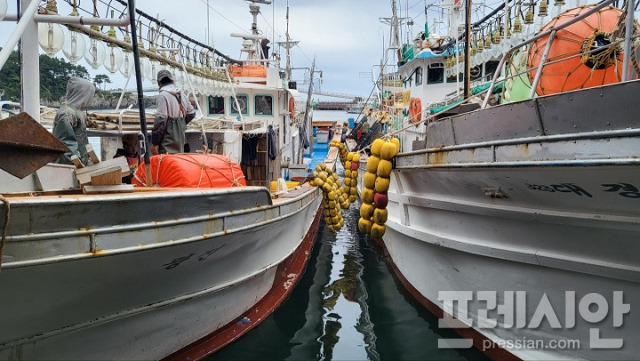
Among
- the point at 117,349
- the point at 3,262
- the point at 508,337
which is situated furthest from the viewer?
the point at 508,337

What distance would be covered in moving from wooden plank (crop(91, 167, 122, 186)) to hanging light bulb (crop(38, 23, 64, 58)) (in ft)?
5.25

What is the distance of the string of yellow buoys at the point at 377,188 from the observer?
6012 millimetres

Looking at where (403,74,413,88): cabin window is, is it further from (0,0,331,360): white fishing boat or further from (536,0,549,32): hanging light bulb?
(0,0,331,360): white fishing boat

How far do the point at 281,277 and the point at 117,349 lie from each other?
2985 millimetres

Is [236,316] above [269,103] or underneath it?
underneath

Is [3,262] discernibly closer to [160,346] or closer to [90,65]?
[160,346]

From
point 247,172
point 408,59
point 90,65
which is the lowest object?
point 247,172

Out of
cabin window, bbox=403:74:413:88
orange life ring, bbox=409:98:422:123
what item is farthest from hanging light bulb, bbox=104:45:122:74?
cabin window, bbox=403:74:413:88

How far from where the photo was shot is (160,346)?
4066 millimetres

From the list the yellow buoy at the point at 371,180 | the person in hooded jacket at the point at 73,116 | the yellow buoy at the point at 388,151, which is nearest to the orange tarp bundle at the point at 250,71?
the yellow buoy at the point at 371,180

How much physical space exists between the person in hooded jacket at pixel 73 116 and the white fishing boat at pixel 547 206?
11.9 feet

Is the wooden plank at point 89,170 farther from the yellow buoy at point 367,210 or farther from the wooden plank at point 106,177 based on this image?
the yellow buoy at point 367,210

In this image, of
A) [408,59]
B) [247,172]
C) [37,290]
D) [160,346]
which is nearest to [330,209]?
[247,172]

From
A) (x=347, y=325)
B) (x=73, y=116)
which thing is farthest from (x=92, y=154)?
(x=347, y=325)
